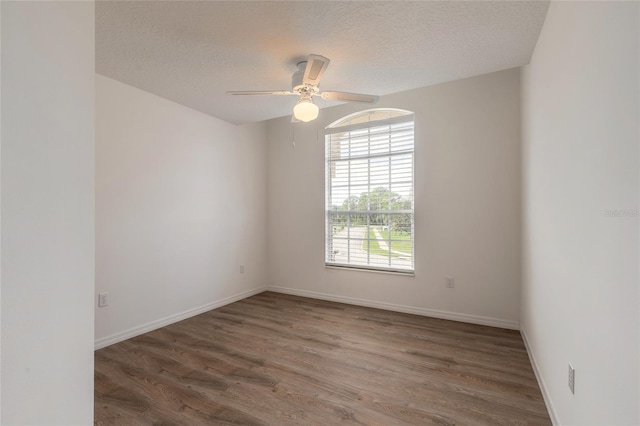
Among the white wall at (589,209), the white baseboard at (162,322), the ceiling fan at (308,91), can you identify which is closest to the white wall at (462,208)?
the white wall at (589,209)

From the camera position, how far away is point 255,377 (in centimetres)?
237

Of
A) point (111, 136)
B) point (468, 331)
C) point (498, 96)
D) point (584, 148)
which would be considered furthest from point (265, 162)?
point (584, 148)

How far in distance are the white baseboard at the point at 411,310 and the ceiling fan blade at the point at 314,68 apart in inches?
112

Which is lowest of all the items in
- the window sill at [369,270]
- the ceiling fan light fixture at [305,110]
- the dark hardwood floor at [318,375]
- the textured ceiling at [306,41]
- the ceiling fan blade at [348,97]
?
the dark hardwood floor at [318,375]

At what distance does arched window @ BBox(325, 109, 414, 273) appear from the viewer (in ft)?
13.0

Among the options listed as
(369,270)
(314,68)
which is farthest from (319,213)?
(314,68)

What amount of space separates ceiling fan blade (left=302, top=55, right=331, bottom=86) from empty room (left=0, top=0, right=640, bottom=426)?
0.02 m

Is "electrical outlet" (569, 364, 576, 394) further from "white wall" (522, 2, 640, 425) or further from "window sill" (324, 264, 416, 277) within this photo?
"window sill" (324, 264, 416, 277)

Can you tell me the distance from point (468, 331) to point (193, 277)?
3.21m

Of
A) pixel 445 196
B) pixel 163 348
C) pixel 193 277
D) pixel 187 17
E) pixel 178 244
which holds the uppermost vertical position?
pixel 187 17

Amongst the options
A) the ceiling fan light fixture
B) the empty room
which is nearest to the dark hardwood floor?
the empty room

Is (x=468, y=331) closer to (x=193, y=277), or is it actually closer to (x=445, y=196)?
(x=445, y=196)

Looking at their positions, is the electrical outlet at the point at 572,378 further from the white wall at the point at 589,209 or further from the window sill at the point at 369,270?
the window sill at the point at 369,270

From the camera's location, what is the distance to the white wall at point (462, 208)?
3346 millimetres
